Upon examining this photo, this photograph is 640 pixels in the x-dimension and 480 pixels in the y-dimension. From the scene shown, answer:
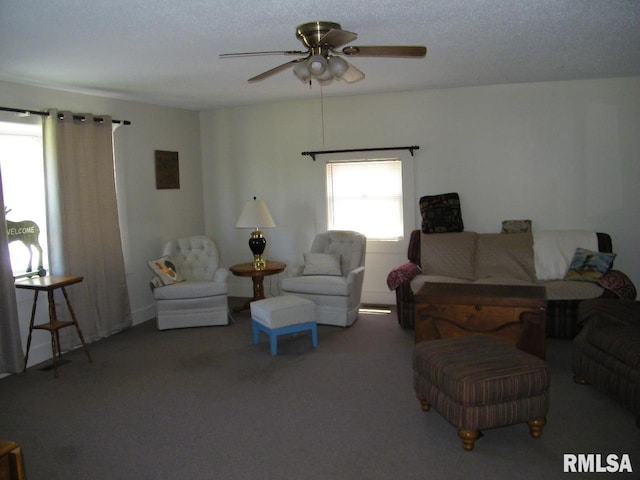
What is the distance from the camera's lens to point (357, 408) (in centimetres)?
Answer: 340

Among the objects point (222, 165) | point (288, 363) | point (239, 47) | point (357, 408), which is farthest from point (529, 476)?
point (222, 165)

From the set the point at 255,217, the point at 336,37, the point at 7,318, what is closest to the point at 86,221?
the point at 7,318

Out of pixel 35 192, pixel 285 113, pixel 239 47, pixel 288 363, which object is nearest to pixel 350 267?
pixel 288 363

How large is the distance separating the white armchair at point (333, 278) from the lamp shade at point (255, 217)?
1.94ft

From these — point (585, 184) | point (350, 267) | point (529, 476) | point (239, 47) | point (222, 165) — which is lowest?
point (529, 476)

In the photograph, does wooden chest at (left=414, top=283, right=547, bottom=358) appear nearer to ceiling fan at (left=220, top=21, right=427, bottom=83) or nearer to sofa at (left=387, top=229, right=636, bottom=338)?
sofa at (left=387, top=229, right=636, bottom=338)

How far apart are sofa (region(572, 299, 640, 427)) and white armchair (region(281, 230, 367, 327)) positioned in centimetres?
216

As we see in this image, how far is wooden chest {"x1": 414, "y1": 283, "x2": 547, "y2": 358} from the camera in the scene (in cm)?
370

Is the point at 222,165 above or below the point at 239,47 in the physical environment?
below

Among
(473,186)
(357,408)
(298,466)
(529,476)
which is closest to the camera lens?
(529,476)

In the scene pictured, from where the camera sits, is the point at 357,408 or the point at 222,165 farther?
the point at 222,165

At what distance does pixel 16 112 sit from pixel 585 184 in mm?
5239

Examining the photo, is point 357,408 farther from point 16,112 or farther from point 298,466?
point 16,112

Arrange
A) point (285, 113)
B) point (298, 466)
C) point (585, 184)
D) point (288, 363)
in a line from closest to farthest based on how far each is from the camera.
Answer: point (298, 466) < point (288, 363) < point (585, 184) < point (285, 113)
